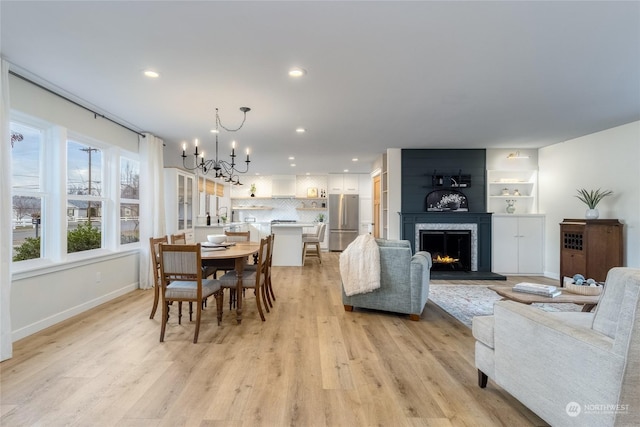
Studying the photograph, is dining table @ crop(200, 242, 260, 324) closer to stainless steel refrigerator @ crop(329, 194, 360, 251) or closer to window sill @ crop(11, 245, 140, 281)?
window sill @ crop(11, 245, 140, 281)

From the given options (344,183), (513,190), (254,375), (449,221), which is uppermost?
(344,183)

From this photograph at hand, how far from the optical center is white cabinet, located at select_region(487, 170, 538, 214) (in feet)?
20.5

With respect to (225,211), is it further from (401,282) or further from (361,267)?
(401,282)

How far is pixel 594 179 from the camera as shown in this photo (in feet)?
16.2

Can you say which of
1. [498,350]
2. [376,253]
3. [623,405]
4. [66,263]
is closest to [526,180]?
[376,253]

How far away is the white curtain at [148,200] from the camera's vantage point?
4.90m

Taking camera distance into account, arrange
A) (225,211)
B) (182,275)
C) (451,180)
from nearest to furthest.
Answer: (182,275) → (451,180) → (225,211)

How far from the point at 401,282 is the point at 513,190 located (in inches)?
171

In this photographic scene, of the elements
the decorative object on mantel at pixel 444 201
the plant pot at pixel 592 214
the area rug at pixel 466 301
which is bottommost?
the area rug at pixel 466 301

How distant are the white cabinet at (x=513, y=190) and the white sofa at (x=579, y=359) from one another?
4935 mm

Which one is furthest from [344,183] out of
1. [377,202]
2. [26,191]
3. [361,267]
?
[26,191]

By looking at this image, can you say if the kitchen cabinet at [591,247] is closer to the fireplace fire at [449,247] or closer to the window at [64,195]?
the fireplace fire at [449,247]

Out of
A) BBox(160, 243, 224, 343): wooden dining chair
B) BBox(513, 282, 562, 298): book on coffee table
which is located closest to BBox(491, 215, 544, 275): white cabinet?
BBox(513, 282, 562, 298): book on coffee table

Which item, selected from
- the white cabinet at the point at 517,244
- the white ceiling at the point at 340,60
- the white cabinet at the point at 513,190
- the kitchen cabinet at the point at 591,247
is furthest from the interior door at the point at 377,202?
the kitchen cabinet at the point at 591,247
